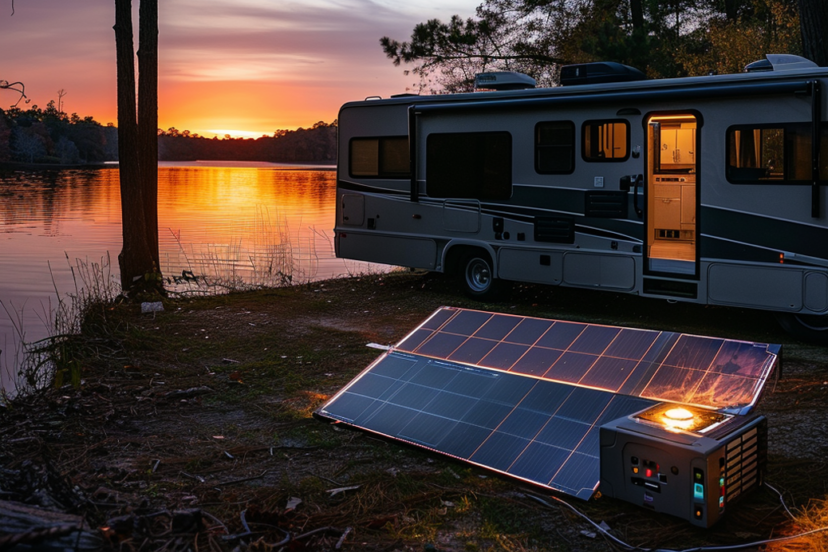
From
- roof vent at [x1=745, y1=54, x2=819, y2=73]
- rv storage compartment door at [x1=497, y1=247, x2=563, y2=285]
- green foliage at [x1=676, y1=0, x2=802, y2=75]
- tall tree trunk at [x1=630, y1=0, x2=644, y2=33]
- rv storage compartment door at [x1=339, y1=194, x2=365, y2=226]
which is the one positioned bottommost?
rv storage compartment door at [x1=497, y1=247, x2=563, y2=285]

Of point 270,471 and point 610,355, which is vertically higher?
point 610,355

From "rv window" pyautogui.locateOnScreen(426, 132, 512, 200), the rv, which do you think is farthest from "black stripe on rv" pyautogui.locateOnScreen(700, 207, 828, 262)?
"rv window" pyautogui.locateOnScreen(426, 132, 512, 200)

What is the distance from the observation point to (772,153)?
30.1ft

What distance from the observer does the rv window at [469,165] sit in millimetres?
11398

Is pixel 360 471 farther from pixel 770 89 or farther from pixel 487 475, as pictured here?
pixel 770 89

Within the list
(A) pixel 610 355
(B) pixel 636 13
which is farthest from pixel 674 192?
(B) pixel 636 13

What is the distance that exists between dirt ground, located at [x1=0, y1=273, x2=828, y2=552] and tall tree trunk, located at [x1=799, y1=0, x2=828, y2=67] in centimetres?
518

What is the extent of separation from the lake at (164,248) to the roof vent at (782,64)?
28.6ft

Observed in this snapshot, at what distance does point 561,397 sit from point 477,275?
663 cm

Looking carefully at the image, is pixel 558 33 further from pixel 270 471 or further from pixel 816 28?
pixel 270 471

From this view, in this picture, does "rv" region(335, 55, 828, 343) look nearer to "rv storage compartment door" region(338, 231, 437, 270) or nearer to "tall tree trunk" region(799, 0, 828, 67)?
"rv storage compartment door" region(338, 231, 437, 270)

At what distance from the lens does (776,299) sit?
29.8ft

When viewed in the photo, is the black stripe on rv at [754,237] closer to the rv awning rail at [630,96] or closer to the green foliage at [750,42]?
the rv awning rail at [630,96]

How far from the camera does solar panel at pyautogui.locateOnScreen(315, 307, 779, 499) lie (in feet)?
16.7
